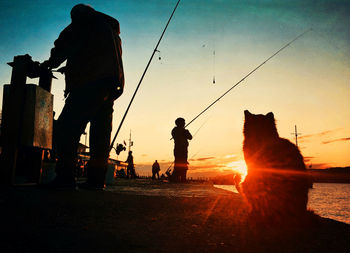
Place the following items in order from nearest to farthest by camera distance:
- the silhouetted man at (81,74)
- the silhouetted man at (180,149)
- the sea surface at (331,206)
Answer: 1. the sea surface at (331,206)
2. the silhouetted man at (81,74)
3. the silhouetted man at (180,149)

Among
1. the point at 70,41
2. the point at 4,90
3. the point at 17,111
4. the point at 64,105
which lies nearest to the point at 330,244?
the point at 64,105

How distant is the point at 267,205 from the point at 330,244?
22.2 inches

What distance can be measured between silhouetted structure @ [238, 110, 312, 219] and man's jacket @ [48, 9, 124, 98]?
2.01 meters

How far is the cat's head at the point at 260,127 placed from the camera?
203 cm

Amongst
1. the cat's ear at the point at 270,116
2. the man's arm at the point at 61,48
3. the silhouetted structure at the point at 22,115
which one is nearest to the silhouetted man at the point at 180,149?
the silhouetted structure at the point at 22,115

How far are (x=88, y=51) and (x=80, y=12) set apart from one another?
0.51 m

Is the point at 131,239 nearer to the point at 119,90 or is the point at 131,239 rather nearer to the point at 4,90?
the point at 119,90

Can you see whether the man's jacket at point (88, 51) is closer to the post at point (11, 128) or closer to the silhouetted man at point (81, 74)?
the silhouetted man at point (81, 74)

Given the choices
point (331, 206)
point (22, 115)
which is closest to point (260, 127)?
point (22, 115)

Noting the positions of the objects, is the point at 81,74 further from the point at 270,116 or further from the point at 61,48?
the point at 270,116

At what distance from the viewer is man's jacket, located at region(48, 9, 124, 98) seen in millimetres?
2783

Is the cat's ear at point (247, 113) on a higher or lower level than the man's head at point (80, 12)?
lower

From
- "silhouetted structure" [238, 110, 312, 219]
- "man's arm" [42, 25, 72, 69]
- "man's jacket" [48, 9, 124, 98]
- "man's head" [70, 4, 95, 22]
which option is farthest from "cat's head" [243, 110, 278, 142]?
"man's arm" [42, 25, 72, 69]

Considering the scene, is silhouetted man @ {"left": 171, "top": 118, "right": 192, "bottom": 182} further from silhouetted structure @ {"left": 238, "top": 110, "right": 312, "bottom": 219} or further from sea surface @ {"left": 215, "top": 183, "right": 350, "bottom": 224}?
silhouetted structure @ {"left": 238, "top": 110, "right": 312, "bottom": 219}
